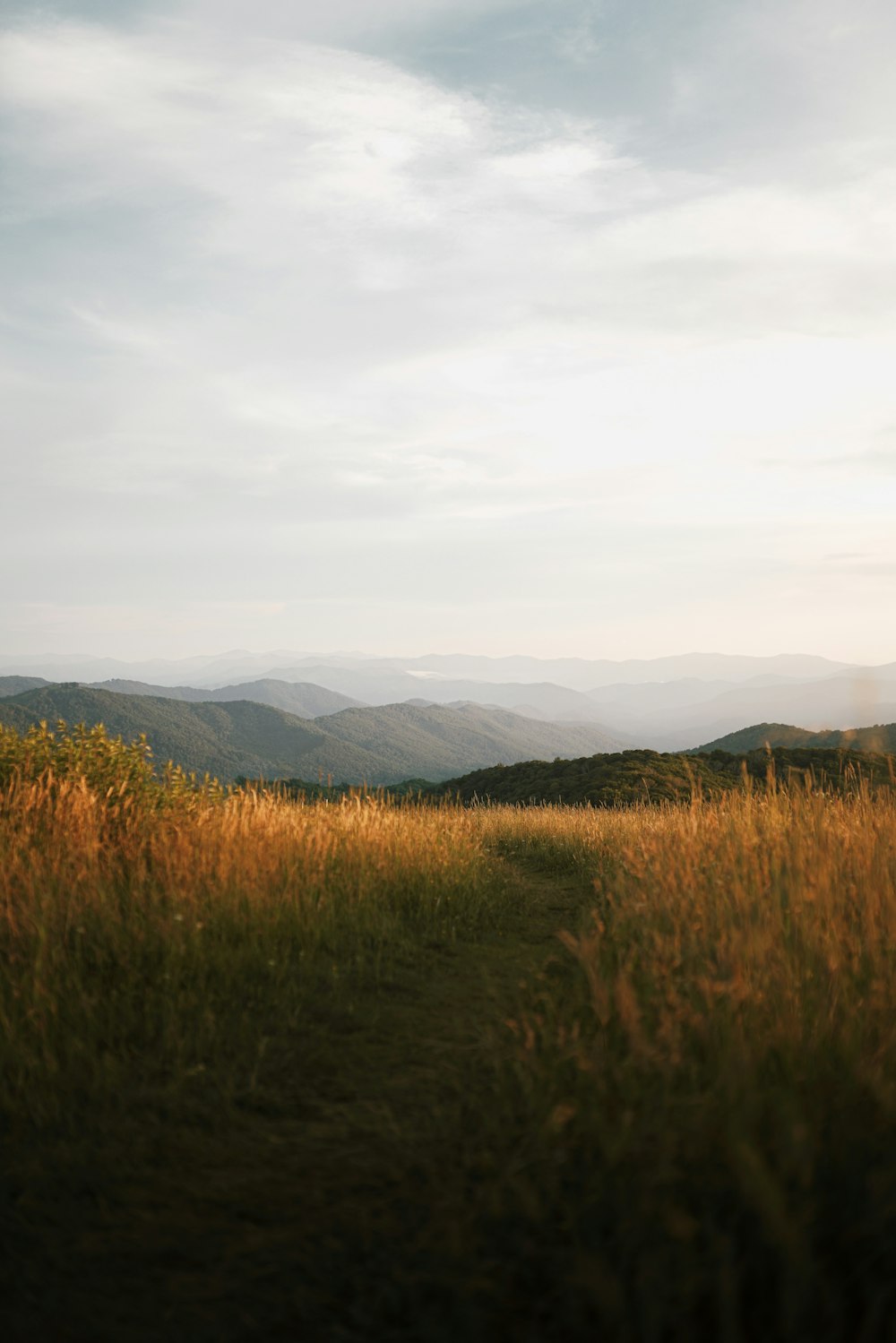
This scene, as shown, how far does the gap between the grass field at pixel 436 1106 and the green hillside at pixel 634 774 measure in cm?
2365

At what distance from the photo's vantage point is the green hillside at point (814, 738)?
149 feet

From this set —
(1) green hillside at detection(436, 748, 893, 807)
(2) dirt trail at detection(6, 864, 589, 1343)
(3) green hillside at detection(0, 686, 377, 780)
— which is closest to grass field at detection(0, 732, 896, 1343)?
(2) dirt trail at detection(6, 864, 589, 1343)

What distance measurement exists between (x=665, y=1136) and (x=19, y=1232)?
2103 millimetres

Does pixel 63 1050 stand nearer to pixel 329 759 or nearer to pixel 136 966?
pixel 136 966

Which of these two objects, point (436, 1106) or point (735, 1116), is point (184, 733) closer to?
point (436, 1106)

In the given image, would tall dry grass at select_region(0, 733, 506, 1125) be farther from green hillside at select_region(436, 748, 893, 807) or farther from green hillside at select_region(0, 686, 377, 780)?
green hillside at select_region(0, 686, 377, 780)

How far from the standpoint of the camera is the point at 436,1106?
3438 millimetres

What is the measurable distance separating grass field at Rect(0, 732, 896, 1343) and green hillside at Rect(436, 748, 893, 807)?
23.7m

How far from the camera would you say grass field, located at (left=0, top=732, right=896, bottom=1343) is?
7.36 feet

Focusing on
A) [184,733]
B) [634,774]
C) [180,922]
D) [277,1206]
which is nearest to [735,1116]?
[277,1206]

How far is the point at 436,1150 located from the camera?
3.06 m

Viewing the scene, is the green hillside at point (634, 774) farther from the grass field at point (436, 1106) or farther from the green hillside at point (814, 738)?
the grass field at point (436, 1106)

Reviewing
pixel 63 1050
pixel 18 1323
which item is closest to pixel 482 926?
pixel 63 1050

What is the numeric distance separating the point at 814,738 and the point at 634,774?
3276 cm
